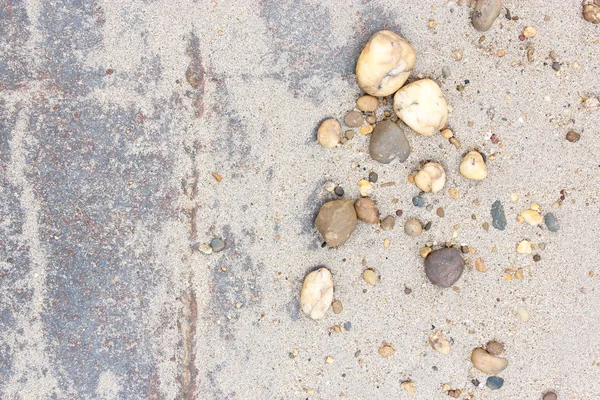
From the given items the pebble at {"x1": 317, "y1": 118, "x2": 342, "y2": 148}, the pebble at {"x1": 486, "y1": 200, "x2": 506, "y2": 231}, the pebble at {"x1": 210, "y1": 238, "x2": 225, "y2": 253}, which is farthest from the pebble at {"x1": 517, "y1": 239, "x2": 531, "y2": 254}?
the pebble at {"x1": 210, "y1": 238, "x2": 225, "y2": 253}

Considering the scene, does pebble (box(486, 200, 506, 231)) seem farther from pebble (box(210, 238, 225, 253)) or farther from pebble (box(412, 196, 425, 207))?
pebble (box(210, 238, 225, 253))

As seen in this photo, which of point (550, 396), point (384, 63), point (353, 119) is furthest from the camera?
point (550, 396)

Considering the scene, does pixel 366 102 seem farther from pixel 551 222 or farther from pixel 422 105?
pixel 551 222

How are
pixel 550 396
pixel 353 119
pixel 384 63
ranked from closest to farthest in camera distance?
pixel 384 63 < pixel 353 119 < pixel 550 396

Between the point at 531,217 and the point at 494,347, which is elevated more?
the point at 531,217

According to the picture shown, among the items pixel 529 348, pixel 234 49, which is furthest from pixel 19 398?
pixel 529 348

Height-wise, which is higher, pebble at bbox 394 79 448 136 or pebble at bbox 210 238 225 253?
pebble at bbox 394 79 448 136

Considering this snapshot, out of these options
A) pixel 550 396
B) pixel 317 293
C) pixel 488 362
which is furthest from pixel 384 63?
pixel 550 396
